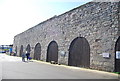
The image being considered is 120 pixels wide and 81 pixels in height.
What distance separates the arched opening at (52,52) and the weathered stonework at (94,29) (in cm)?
79

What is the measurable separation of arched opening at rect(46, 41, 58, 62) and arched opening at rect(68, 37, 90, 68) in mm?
2903

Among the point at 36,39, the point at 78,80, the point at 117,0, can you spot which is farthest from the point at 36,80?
the point at 36,39

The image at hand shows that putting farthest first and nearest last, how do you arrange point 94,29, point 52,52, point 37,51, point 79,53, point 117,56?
point 37,51, point 52,52, point 79,53, point 94,29, point 117,56

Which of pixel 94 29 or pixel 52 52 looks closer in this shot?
pixel 94 29

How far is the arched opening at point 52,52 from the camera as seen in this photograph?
16969 millimetres

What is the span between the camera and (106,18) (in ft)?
36.6

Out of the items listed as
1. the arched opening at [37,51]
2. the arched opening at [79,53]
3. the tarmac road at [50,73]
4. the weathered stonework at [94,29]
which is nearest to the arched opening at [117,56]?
the weathered stonework at [94,29]

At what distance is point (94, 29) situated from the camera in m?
12.0

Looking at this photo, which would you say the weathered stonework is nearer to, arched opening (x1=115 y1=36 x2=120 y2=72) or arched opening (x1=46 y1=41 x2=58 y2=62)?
arched opening (x1=115 y1=36 x2=120 y2=72)

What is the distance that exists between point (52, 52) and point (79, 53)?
5046 mm

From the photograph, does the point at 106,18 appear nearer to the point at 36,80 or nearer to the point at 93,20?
the point at 93,20

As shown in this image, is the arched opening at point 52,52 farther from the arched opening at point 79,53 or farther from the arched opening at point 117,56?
the arched opening at point 117,56

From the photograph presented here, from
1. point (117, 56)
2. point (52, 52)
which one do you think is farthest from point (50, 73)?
point (52, 52)

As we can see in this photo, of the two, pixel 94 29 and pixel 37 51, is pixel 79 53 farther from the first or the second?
pixel 37 51
